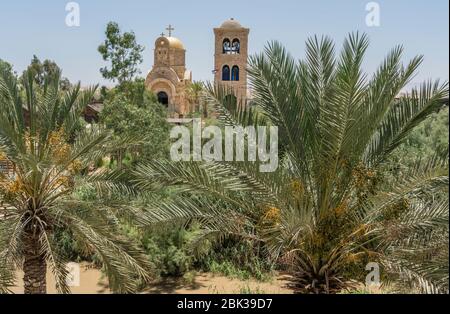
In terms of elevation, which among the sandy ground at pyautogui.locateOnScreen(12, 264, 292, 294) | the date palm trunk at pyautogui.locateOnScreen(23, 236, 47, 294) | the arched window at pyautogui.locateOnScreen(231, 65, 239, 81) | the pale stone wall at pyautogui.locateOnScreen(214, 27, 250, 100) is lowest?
the sandy ground at pyautogui.locateOnScreen(12, 264, 292, 294)

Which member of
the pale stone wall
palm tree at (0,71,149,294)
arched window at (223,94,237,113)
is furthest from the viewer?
the pale stone wall

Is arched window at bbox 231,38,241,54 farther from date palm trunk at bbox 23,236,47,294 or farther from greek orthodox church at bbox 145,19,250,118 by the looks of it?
date palm trunk at bbox 23,236,47,294

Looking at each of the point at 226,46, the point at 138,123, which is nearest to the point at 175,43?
the point at 226,46

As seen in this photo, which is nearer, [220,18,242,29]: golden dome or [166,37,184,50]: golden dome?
[220,18,242,29]: golden dome

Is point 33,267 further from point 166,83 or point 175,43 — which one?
point 175,43

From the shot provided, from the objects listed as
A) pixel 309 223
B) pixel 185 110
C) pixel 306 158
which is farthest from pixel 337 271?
pixel 185 110

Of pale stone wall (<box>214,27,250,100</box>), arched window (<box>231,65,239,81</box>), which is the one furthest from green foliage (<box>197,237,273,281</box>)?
arched window (<box>231,65,239,81</box>)

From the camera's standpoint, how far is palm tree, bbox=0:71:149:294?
634 centimetres

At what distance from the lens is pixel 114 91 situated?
28.2 metres

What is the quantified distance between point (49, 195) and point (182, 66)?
3695 cm

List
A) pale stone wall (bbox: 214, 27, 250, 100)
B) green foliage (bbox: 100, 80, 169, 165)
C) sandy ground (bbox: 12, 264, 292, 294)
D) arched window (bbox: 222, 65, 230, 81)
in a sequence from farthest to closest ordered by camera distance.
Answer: arched window (bbox: 222, 65, 230, 81) < pale stone wall (bbox: 214, 27, 250, 100) < green foliage (bbox: 100, 80, 169, 165) < sandy ground (bbox: 12, 264, 292, 294)
